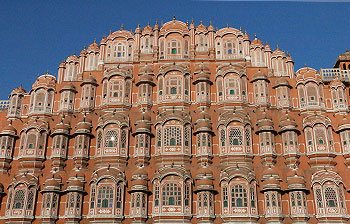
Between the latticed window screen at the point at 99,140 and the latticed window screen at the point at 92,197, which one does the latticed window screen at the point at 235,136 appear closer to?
the latticed window screen at the point at 99,140

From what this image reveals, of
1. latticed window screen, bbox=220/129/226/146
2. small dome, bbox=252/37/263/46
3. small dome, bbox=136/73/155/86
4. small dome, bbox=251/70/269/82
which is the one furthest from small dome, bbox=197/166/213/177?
small dome, bbox=252/37/263/46

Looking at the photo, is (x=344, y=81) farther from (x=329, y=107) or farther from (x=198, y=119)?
(x=198, y=119)

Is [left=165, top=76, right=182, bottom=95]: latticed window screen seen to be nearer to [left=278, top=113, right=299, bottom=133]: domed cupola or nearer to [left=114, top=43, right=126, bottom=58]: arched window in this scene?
[left=114, top=43, right=126, bottom=58]: arched window

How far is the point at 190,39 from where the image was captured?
4022cm

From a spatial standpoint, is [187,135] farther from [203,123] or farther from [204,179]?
[204,179]

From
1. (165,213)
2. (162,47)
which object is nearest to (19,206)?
(165,213)

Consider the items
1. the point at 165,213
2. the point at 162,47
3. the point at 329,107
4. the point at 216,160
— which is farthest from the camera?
the point at 162,47

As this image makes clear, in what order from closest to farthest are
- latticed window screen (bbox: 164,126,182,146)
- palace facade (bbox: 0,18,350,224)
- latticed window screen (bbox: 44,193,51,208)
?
Result: palace facade (bbox: 0,18,350,224), latticed window screen (bbox: 44,193,51,208), latticed window screen (bbox: 164,126,182,146)

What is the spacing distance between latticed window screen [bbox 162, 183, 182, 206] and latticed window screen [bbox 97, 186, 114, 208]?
13.3ft

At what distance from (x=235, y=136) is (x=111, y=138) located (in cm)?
1009

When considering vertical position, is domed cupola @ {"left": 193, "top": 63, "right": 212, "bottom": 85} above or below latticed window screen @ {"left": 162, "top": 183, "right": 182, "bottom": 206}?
above

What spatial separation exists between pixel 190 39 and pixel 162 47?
8.79 ft

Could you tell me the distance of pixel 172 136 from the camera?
35.5 meters

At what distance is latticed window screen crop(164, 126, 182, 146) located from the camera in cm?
3528
